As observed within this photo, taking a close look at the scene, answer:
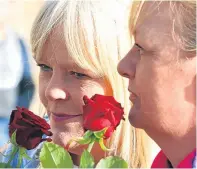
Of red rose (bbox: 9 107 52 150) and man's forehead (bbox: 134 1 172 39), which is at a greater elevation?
man's forehead (bbox: 134 1 172 39)

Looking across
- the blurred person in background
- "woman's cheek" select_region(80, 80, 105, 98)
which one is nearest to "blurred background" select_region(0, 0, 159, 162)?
the blurred person in background

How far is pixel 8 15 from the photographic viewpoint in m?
1.38

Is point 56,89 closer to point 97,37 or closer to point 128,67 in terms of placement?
point 97,37

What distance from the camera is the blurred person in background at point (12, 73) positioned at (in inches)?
55.2

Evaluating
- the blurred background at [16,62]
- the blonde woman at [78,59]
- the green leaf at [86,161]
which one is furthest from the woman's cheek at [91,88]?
the green leaf at [86,161]

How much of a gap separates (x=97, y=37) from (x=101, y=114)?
1.00 ft

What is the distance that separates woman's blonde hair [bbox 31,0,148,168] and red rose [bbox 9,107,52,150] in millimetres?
211

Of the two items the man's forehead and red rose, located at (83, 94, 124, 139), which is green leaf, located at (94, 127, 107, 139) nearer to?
red rose, located at (83, 94, 124, 139)

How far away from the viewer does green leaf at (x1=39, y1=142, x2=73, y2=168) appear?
750 mm

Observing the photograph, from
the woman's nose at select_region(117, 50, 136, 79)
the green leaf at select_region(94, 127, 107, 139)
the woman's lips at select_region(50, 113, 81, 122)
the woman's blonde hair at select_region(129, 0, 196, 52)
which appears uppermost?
the woman's blonde hair at select_region(129, 0, 196, 52)

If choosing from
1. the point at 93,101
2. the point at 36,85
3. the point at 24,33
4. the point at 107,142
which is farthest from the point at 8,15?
the point at 93,101

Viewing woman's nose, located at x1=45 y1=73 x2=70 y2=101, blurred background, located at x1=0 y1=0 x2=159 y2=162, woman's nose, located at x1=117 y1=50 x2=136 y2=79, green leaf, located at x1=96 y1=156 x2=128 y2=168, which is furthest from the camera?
blurred background, located at x1=0 y1=0 x2=159 y2=162

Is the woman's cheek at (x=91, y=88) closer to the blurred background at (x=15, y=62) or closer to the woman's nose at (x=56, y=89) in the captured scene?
the woman's nose at (x=56, y=89)

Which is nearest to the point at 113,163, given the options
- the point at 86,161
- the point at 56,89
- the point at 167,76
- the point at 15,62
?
the point at 86,161
